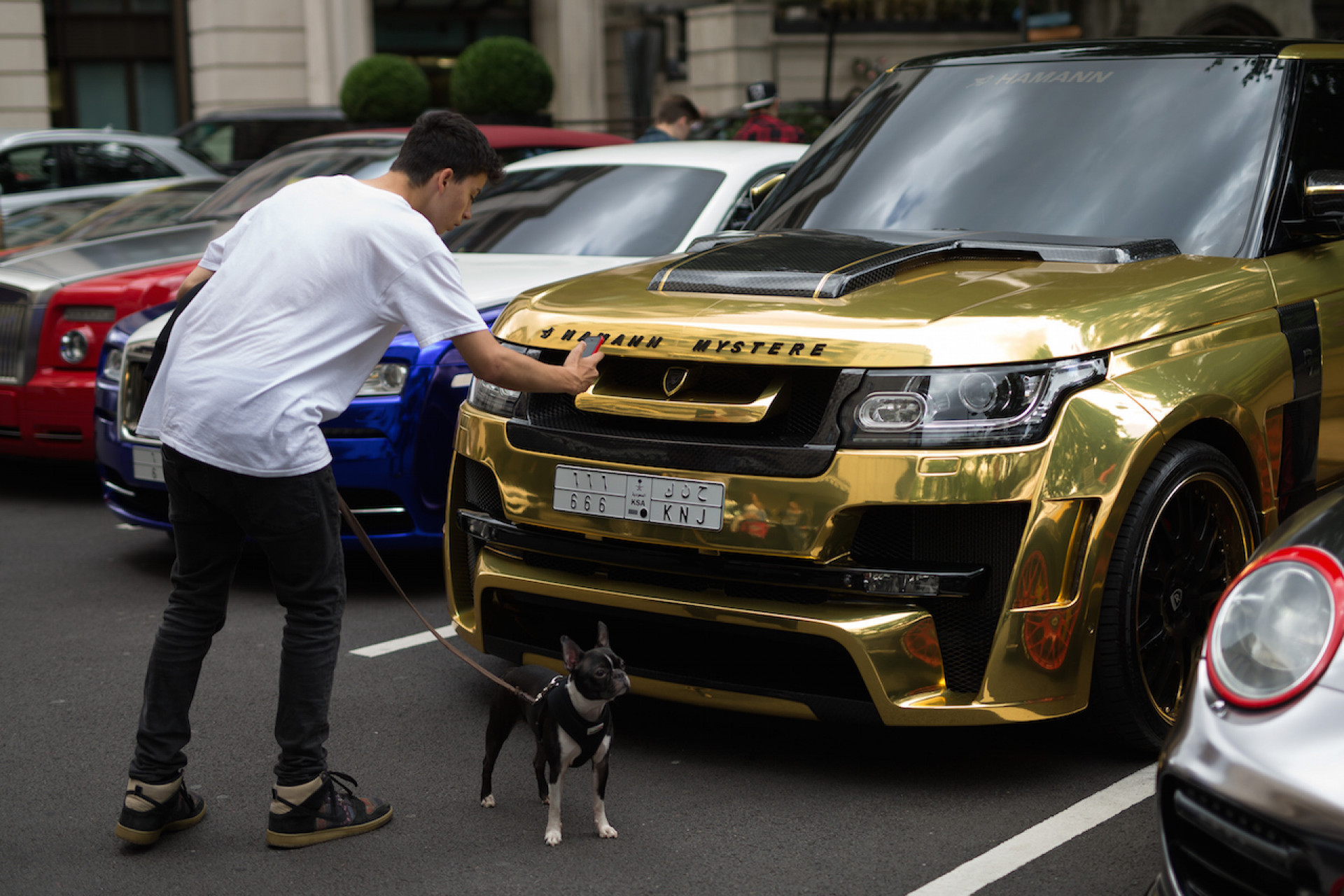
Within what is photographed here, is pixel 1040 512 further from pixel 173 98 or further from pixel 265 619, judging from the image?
pixel 173 98

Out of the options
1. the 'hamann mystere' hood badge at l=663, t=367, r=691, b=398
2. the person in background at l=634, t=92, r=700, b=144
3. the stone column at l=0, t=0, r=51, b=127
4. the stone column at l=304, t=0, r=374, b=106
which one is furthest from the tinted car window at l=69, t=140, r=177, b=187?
the stone column at l=304, t=0, r=374, b=106

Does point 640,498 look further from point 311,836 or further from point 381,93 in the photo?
point 381,93

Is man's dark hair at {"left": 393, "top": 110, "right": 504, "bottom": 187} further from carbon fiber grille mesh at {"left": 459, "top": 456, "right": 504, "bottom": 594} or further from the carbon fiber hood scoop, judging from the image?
carbon fiber grille mesh at {"left": 459, "top": 456, "right": 504, "bottom": 594}

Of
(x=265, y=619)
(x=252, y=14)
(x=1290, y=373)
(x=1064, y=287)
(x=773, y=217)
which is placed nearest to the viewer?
(x=1064, y=287)

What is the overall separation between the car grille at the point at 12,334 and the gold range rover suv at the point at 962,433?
4.13 meters

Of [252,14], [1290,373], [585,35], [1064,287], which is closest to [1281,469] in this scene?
[1290,373]

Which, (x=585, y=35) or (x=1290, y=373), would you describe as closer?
(x=1290, y=373)

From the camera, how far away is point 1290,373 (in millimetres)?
4203

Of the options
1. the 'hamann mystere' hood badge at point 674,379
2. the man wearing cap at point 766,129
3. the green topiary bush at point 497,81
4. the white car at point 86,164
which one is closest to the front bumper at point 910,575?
the 'hamann mystere' hood badge at point 674,379

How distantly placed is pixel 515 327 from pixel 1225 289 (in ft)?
6.24

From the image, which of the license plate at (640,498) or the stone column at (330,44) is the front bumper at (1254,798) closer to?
the license plate at (640,498)

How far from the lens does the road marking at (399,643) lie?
5.18 meters

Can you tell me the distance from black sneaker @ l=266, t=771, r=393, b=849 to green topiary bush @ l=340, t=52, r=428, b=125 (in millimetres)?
17153

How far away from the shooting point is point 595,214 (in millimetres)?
6895
